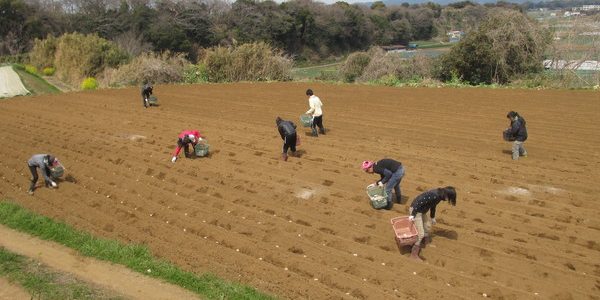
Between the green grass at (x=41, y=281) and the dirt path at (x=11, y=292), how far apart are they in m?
0.06

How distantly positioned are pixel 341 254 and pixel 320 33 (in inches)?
2545

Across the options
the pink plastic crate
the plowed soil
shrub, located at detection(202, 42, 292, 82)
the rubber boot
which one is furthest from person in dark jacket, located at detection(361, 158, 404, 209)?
shrub, located at detection(202, 42, 292, 82)

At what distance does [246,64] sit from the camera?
113 ft

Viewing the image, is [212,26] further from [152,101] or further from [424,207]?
[424,207]

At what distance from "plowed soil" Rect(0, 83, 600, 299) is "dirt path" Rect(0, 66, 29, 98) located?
645 inches

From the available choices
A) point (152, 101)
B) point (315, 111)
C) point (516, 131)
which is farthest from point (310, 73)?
point (516, 131)

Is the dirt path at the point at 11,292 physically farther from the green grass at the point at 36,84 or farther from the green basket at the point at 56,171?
the green grass at the point at 36,84

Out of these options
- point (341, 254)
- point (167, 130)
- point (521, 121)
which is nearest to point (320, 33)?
point (167, 130)

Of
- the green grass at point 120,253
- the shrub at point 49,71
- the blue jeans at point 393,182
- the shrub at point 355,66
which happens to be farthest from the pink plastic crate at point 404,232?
the shrub at point 49,71

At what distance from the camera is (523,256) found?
27.1 feet

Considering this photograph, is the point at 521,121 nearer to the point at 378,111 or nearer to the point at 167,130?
the point at 378,111

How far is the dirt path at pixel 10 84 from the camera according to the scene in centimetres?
3559

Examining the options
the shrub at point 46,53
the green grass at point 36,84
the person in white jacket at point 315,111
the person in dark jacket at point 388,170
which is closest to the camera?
the person in dark jacket at point 388,170

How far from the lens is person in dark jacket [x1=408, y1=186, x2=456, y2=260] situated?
7768mm
